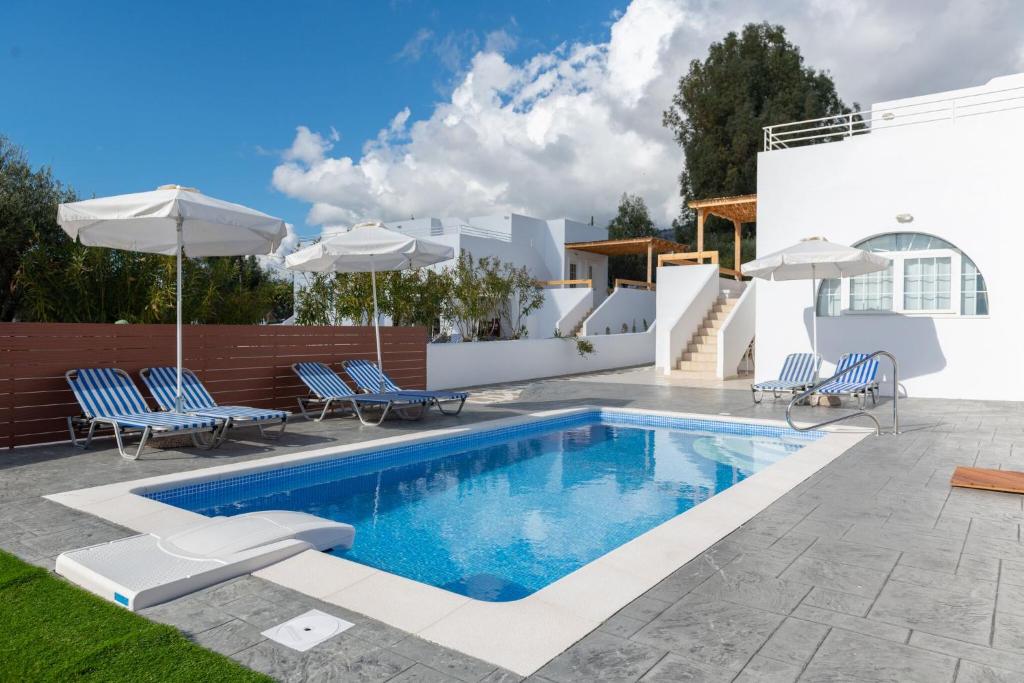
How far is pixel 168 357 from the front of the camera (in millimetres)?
8227

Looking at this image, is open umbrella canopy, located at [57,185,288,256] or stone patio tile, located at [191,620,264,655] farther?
open umbrella canopy, located at [57,185,288,256]

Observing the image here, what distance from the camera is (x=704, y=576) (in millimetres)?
3447

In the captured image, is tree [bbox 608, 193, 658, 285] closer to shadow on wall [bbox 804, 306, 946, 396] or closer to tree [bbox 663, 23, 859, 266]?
tree [bbox 663, 23, 859, 266]

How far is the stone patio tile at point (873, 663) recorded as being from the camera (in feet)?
7.93

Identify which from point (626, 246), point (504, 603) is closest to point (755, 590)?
point (504, 603)

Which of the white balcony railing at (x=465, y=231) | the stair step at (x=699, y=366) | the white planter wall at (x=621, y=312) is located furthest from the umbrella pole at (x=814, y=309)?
the white balcony railing at (x=465, y=231)

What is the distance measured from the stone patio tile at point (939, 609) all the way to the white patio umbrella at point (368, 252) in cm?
724

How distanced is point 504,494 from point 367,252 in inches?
167

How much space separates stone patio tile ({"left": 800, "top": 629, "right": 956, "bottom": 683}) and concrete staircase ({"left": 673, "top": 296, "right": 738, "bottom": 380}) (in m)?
13.0

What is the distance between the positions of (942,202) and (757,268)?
357cm

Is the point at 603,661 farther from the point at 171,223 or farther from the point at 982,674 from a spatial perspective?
the point at 171,223

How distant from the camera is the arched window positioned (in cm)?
1124

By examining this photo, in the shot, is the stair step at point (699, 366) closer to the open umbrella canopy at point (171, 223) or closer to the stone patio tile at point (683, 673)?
the open umbrella canopy at point (171, 223)

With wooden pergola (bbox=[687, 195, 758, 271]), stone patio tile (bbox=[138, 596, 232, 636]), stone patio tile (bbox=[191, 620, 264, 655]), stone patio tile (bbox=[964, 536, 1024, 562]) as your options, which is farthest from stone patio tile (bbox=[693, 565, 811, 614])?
wooden pergola (bbox=[687, 195, 758, 271])
